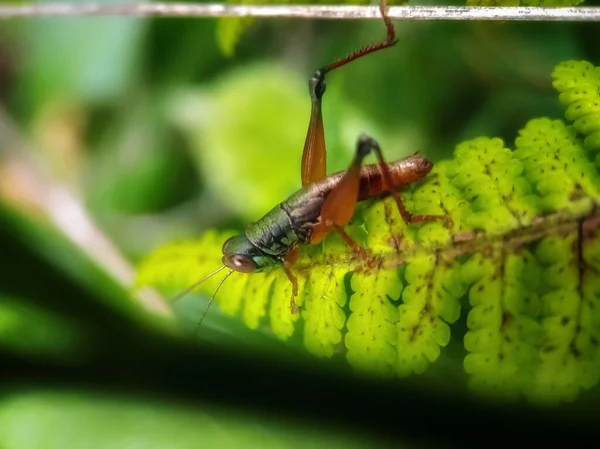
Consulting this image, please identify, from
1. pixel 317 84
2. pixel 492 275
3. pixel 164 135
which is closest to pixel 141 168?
pixel 164 135

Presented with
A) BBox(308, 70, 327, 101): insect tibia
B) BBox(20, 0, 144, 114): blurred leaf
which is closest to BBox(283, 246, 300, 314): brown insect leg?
BBox(308, 70, 327, 101): insect tibia

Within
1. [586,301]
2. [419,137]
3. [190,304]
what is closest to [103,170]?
[190,304]

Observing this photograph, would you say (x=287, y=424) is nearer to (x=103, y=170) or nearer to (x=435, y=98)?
(x=435, y=98)

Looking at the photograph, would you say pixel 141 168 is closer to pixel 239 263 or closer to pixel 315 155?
pixel 315 155

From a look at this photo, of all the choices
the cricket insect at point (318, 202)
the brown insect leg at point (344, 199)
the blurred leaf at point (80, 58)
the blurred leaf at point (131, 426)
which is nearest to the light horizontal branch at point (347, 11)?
the cricket insect at point (318, 202)

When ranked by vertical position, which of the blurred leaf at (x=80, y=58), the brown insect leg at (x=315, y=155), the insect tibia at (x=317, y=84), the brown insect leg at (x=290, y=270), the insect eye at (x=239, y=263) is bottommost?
the brown insect leg at (x=290, y=270)

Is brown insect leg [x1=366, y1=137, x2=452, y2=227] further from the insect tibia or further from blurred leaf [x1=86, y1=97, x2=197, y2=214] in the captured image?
blurred leaf [x1=86, y1=97, x2=197, y2=214]

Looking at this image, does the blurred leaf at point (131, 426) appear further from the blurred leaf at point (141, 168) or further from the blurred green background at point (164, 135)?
the blurred leaf at point (141, 168)
